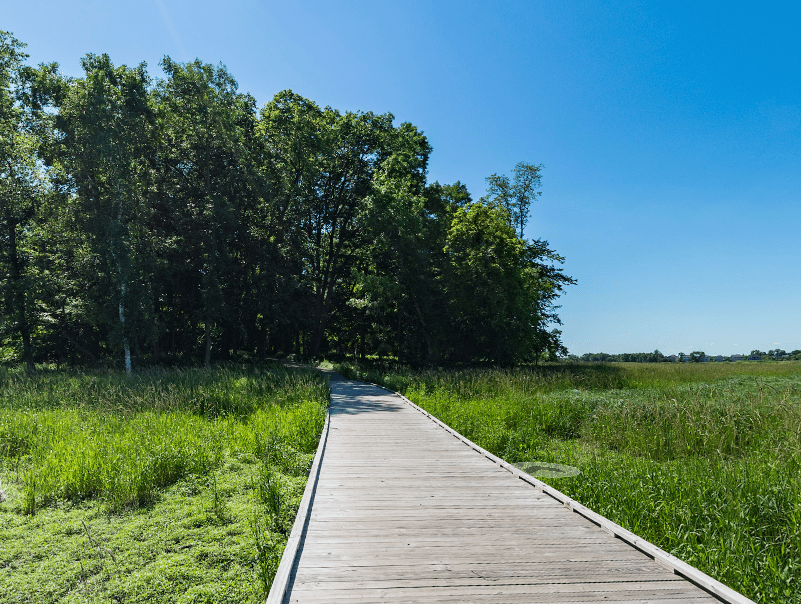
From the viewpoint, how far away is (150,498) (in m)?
5.80

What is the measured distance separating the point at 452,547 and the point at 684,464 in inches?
179

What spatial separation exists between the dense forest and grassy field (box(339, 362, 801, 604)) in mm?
14224

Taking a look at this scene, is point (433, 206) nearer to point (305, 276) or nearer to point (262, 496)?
point (305, 276)

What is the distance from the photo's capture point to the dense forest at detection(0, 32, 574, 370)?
21.8 metres

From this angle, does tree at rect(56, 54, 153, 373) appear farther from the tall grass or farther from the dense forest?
the tall grass

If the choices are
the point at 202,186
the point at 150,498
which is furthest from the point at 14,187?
the point at 150,498

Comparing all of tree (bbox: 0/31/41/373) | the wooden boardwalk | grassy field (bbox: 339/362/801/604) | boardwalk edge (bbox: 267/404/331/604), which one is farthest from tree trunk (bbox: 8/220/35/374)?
the wooden boardwalk

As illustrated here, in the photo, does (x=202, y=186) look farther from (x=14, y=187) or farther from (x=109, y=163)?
(x=14, y=187)

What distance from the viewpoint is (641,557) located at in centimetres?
337

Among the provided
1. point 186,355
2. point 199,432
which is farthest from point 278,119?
point 199,432

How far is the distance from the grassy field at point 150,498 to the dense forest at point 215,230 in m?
14.7

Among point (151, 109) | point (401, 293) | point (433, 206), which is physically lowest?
point (401, 293)

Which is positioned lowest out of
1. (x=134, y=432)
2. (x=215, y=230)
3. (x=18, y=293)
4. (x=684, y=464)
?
(x=134, y=432)

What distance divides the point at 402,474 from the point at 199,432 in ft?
15.9
